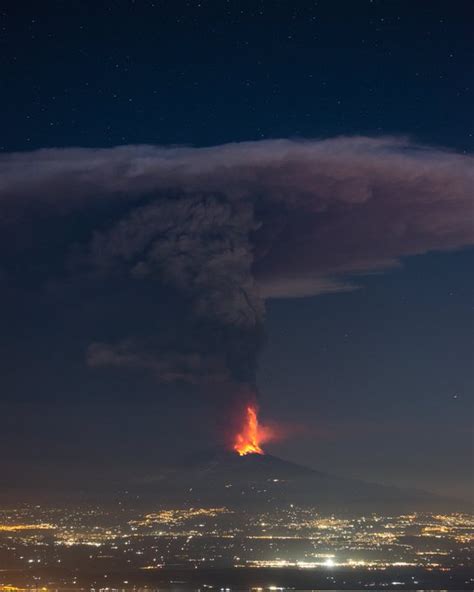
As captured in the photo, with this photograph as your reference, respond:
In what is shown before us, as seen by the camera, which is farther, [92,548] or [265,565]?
[92,548]

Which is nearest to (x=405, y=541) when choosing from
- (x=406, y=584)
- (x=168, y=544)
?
(x=168, y=544)

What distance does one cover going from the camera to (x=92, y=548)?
17888 cm

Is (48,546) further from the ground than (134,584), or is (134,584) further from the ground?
(48,546)

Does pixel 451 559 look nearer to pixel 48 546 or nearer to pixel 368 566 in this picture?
pixel 368 566

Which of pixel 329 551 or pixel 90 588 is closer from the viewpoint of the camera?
pixel 90 588

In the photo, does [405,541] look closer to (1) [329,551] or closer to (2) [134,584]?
(1) [329,551]

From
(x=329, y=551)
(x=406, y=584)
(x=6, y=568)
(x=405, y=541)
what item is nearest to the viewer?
(x=406, y=584)

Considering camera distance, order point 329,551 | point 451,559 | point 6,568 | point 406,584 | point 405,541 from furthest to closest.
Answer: point 405,541, point 329,551, point 451,559, point 6,568, point 406,584

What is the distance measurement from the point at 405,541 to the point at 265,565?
5682 centimetres

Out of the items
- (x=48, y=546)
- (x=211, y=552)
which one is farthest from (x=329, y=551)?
(x=48, y=546)

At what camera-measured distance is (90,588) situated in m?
116

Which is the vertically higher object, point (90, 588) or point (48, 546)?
point (48, 546)

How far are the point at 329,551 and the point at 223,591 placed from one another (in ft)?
188

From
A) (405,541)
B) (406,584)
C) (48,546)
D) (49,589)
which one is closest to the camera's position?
(49,589)
